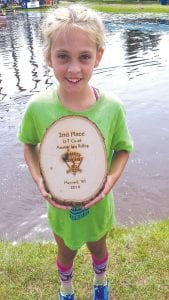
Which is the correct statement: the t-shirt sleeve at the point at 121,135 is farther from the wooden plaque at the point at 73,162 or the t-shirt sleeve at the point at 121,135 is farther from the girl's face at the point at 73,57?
the girl's face at the point at 73,57

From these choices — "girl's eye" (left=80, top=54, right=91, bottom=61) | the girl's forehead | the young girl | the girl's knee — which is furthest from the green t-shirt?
the girl's forehead

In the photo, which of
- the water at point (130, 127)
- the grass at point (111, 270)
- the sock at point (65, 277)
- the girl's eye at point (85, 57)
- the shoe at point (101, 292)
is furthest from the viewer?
the water at point (130, 127)

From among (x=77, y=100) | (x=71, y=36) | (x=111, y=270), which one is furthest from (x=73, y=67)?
(x=111, y=270)

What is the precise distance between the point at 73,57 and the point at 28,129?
26.1 inches

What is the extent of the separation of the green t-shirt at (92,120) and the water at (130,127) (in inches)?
125

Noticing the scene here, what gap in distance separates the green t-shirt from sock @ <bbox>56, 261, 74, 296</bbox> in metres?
0.39

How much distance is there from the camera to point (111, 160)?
3205 mm

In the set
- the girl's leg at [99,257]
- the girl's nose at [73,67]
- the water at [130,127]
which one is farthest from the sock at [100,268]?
the water at [130,127]

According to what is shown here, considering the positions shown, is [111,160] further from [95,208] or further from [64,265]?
[64,265]

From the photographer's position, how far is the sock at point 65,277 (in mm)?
3462

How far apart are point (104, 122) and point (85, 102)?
A: 190 mm

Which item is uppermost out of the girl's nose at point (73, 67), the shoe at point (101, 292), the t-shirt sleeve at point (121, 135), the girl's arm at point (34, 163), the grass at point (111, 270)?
the girl's nose at point (73, 67)

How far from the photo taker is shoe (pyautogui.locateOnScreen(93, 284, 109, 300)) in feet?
12.1

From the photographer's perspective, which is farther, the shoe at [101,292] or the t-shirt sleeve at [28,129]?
the shoe at [101,292]
